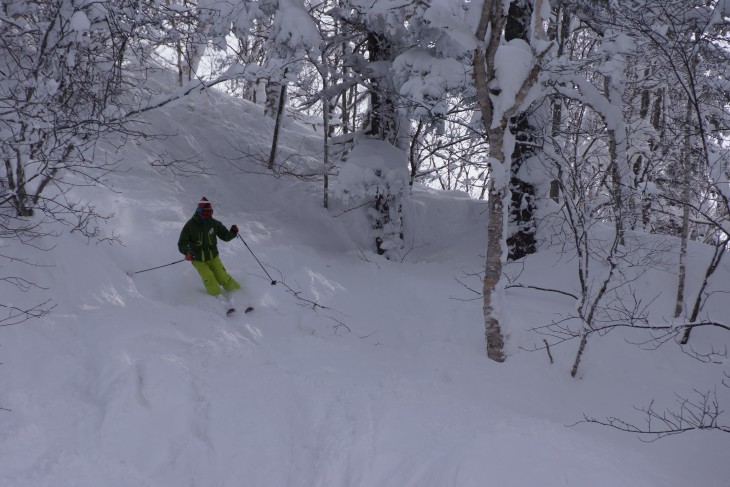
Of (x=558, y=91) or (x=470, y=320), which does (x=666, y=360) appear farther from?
(x=558, y=91)

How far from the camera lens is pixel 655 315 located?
8797mm

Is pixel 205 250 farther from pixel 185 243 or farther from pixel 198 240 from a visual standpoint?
pixel 185 243

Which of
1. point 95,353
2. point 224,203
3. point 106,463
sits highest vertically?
point 224,203

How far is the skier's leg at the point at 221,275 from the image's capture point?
8.38 m

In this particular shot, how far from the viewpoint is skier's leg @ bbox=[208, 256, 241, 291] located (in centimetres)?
838

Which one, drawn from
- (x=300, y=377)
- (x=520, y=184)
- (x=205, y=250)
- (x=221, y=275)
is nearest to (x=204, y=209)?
(x=205, y=250)

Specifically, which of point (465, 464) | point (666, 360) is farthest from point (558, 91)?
point (465, 464)

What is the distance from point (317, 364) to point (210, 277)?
208 cm

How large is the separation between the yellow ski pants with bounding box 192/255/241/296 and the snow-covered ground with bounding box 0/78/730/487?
0.19 metres

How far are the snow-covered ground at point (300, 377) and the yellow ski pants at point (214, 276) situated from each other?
192 mm

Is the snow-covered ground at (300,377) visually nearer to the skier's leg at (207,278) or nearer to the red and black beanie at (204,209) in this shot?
the skier's leg at (207,278)

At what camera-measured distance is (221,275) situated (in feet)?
27.5

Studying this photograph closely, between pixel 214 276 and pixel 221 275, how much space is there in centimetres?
14

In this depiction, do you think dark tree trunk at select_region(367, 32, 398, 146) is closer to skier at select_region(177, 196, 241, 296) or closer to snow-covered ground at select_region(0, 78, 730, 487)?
snow-covered ground at select_region(0, 78, 730, 487)
